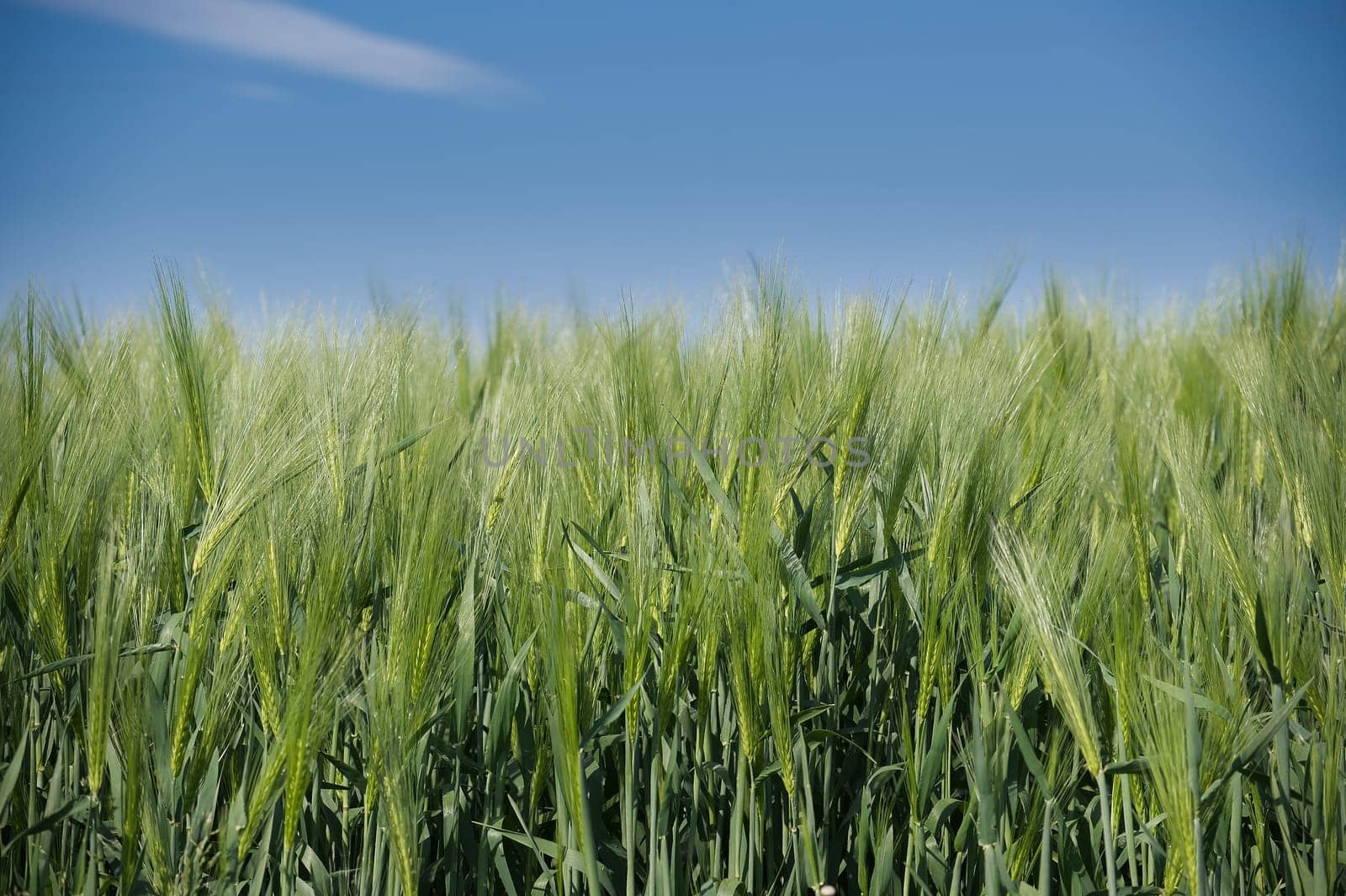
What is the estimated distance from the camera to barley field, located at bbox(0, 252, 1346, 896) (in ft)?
3.73

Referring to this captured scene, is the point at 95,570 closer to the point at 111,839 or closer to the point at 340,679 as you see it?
the point at 111,839

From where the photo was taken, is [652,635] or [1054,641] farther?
[652,635]

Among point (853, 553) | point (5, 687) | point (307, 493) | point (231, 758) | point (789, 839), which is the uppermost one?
point (307, 493)

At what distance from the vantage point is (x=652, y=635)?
1425mm

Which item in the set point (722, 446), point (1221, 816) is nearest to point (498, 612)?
point (722, 446)

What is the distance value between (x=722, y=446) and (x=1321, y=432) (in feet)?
3.70

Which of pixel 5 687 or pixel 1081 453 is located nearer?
pixel 5 687

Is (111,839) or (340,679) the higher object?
(340,679)

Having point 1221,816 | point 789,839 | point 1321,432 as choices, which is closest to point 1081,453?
point 1321,432

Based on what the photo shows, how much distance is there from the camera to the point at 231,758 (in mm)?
1329

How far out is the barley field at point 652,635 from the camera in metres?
1.14

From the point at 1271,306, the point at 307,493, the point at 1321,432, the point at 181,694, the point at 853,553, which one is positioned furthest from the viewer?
the point at 1271,306

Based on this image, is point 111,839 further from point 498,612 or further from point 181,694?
point 498,612

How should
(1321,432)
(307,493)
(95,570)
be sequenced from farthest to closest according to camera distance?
(1321,432), (95,570), (307,493)
